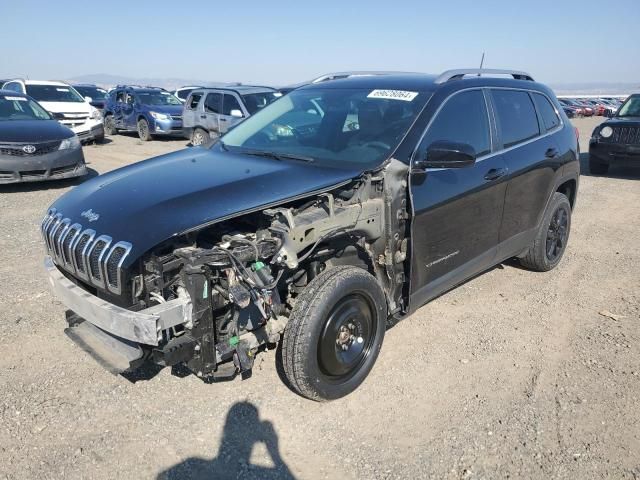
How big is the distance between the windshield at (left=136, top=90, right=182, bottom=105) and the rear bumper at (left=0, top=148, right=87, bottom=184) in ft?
26.2

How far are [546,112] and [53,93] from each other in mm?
13890

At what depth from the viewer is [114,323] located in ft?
8.30

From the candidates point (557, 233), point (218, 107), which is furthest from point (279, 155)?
point (218, 107)

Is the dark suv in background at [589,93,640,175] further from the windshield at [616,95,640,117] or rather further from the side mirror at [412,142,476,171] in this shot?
the side mirror at [412,142,476,171]

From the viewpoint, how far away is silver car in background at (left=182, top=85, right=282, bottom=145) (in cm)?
1230

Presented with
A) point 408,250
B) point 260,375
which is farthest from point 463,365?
point 260,375

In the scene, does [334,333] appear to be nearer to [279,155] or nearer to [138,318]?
[138,318]

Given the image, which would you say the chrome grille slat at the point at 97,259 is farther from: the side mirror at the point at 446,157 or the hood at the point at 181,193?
the side mirror at the point at 446,157

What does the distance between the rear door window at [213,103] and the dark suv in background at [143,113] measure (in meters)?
2.94

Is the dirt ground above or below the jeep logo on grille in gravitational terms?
below

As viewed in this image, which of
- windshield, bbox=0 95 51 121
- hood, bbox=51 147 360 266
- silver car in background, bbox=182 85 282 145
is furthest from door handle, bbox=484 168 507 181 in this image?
windshield, bbox=0 95 51 121

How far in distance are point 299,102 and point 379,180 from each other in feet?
4.87

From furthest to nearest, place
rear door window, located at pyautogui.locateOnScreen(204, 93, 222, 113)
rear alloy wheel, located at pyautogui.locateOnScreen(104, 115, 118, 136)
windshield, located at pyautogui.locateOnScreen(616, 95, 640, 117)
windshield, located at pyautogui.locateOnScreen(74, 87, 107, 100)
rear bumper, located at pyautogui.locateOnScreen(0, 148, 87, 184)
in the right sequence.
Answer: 1. windshield, located at pyautogui.locateOnScreen(74, 87, 107, 100)
2. rear alloy wheel, located at pyautogui.locateOnScreen(104, 115, 118, 136)
3. rear door window, located at pyautogui.locateOnScreen(204, 93, 222, 113)
4. windshield, located at pyautogui.locateOnScreen(616, 95, 640, 117)
5. rear bumper, located at pyautogui.locateOnScreen(0, 148, 87, 184)

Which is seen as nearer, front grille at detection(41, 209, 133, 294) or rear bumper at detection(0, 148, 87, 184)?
front grille at detection(41, 209, 133, 294)
